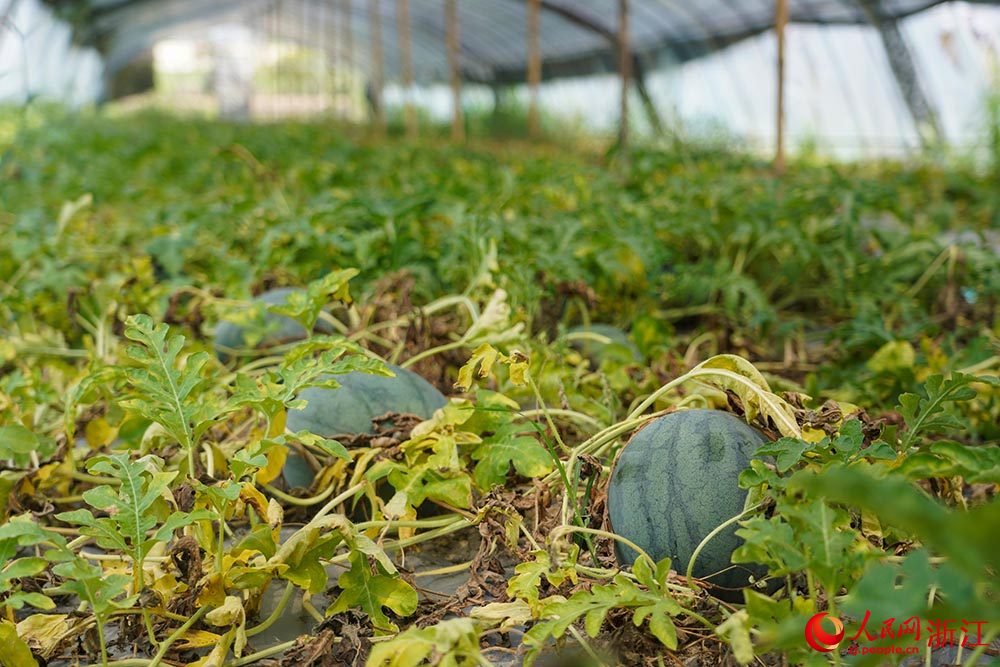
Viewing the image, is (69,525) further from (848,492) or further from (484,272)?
(848,492)

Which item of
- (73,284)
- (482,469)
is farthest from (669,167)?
(482,469)

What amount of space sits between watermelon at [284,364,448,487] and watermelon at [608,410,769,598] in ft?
1.90

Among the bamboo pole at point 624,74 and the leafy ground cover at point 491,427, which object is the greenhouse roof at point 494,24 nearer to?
the bamboo pole at point 624,74

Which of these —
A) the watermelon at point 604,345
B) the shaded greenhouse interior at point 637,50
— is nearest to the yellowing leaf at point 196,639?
the watermelon at point 604,345

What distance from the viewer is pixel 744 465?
1.53 metres

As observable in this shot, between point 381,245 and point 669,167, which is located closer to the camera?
point 381,245

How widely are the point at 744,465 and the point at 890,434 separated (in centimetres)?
23

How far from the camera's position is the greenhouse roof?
51.9 ft

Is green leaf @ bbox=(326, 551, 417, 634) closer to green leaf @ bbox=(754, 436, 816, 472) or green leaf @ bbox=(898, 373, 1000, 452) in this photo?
green leaf @ bbox=(754, 436, 816, 472)

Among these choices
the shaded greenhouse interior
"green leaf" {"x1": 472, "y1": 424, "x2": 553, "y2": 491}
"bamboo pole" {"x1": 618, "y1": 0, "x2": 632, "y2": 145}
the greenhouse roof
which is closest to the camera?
"green leaf" {"x1": 472, "y1": 424, "x2": 553, "y2": 491}

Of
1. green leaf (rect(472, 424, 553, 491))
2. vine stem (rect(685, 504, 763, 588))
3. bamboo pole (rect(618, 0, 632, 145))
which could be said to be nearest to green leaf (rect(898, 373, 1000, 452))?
vine stem (rect(685, 504, 763, 588))

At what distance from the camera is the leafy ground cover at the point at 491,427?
126 cm

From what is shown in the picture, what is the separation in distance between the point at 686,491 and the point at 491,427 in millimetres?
476

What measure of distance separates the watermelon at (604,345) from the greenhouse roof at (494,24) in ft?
33.8
